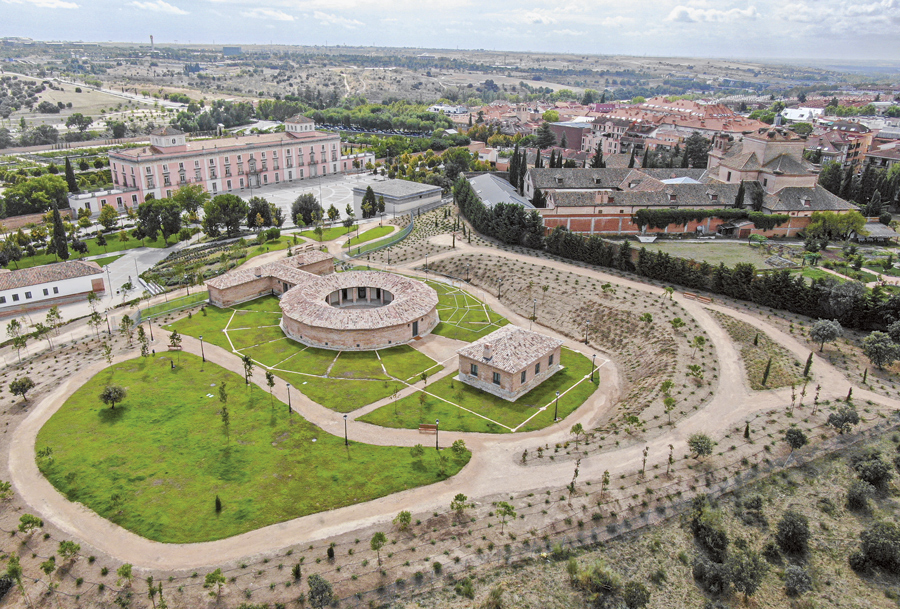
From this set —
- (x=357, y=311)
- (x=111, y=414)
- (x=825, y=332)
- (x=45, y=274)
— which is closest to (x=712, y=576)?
(x=825, y=332)

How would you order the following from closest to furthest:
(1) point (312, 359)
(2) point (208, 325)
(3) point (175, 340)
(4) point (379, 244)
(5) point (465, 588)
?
1. (5) point (465, 588)
2. (1) point (312, 359)
3. (3) point (175, 340)
4. (2) point (208, 325)
5. (4) point (379, 244)

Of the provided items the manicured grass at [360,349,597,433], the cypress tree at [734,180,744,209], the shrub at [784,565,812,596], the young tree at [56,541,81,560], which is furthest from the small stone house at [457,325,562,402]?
the cypress tree at [734,180,744,209]

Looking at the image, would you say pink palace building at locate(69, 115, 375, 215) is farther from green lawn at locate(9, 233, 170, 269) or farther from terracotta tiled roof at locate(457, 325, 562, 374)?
terracotta tiled roof at locate(457, 325, 562, 374)

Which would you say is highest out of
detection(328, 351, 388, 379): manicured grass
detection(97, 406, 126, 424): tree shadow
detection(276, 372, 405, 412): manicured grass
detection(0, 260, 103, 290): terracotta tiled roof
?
detection(0, 260, 103, 290): terracotta tiled roof

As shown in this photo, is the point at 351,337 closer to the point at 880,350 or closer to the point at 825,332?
the point at 825,332

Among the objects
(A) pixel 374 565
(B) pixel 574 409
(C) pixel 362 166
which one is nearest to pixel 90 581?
(A) pixel 374 565

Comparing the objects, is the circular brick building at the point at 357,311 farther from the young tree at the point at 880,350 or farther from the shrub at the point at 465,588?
the young tree at the point at 880,350
